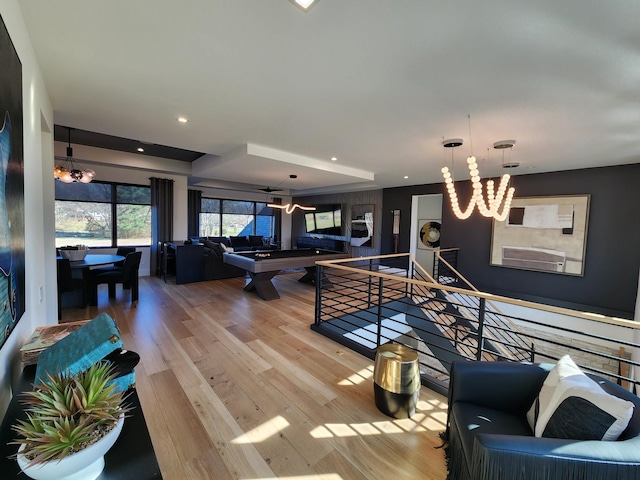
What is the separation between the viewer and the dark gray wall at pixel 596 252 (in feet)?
15.6

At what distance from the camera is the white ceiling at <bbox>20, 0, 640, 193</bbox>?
1.58m

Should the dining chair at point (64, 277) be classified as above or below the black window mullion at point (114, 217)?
below

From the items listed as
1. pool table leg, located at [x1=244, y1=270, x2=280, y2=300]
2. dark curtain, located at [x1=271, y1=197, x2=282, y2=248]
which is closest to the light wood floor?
pool table leg, located at [x1=244, y1=270, x2=280, y2=300]

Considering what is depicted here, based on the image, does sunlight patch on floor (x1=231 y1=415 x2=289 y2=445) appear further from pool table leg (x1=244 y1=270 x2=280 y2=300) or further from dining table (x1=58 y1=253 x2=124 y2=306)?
dining table (x1=58 y1=253 x2=124 y2=306)

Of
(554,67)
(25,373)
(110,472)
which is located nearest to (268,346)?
(25,373)

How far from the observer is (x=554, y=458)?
1034 mm

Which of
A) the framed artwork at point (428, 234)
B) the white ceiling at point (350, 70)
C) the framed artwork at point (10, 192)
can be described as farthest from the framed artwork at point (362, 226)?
the framed artwork at point (10, 192)

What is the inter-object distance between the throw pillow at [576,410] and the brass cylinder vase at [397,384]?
77 cm

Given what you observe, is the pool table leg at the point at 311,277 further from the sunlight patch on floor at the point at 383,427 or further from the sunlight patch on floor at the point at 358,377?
the sunlight patch on floor at the point at 383,427

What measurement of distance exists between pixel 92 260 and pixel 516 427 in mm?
5776

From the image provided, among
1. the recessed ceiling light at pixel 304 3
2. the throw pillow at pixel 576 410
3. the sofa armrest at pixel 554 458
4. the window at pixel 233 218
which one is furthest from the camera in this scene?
the window at pixel 233 218

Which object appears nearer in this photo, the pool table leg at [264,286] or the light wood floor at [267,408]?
the light wood floor at [267,408]

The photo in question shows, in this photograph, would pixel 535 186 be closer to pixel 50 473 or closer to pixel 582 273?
pixel 582 273

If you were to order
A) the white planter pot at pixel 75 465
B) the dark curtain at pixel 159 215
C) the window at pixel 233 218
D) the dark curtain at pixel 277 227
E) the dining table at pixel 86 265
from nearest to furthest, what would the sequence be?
the white planter pot at pixel 75 465, the dining table at pixel 86 265, the dark curtain at pixel 159 215, the window at pixel 233 218, the dark curtain at pixel 277 227
